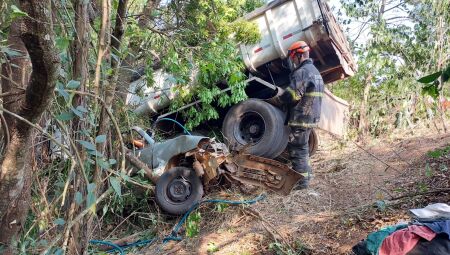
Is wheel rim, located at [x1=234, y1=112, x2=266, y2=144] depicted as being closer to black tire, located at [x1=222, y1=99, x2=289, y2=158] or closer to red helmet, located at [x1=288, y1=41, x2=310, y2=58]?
black tire, located at [x1=222, y1=99, x2=289, y2=158]

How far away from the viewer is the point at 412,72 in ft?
28.4

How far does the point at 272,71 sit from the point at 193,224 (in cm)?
289

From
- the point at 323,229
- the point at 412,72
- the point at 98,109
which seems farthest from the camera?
the point at 412,72

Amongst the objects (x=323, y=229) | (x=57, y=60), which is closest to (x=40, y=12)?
(x=57, y=60)

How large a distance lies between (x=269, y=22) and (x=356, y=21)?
5853 millimetres

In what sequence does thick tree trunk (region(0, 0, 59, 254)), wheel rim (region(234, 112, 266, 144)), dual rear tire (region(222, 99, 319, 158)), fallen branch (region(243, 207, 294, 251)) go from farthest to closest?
wheel rim (region(234, 112, 266, 144)), dual rear tire (region(222, 99, 319, 158)), fallen branch (region(243, 207, 294, 251)), thick tree trunk (region(0, 0, 59, 254))

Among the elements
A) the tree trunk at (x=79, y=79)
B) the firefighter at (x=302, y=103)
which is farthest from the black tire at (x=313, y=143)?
the tree trunk at (x=79, y=79)

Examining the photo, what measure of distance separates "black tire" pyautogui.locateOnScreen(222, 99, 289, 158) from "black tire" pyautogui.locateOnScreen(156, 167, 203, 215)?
920 millimetres

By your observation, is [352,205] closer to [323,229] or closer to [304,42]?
[323,229]

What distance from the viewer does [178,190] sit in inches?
209

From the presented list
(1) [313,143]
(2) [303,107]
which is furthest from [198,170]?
(1) [313,143]

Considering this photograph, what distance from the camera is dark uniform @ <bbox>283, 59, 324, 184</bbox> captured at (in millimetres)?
5707

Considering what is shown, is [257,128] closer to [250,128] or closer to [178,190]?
[250,128]

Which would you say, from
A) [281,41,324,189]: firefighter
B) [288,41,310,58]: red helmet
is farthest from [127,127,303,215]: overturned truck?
[288,41,310,58]: red helmet
